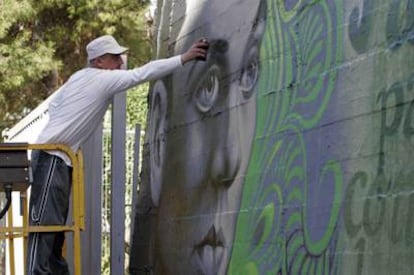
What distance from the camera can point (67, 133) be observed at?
7.44 meters

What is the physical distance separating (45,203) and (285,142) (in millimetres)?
2155

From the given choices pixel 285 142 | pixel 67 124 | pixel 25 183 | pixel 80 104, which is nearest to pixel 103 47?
pixel 80 104

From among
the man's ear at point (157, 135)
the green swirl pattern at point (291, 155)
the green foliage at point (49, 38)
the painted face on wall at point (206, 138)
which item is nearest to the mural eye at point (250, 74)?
the painted face on wall at point (206, 138)

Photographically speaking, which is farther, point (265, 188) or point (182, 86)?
point (182, 86)

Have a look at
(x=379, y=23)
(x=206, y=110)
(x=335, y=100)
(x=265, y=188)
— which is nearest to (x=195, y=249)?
(x=206, y=110)

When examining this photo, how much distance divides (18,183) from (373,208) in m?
3.06

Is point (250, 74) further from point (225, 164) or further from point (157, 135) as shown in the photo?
point (157, 135)

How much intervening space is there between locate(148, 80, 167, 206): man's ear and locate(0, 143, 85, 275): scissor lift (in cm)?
102

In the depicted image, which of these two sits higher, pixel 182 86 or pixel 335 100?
pixel 182 86

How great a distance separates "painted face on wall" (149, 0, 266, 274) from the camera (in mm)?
6535

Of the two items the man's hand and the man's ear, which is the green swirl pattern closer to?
the man's hand

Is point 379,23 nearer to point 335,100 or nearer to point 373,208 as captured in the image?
point 335,100

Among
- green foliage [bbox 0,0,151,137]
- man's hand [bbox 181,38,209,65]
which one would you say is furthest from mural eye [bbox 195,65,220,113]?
green foliage [bbox 0,0,151,137]

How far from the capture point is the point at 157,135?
8414 millimetres
